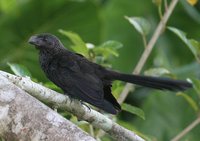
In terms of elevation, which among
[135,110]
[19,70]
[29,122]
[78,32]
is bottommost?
[78,32]

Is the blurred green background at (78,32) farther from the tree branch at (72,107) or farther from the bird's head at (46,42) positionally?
the tree branch at (72,107)

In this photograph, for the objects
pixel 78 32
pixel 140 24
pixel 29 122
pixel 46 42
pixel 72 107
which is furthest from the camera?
pixel 78 32

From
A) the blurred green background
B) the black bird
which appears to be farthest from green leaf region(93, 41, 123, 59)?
the blurred green background

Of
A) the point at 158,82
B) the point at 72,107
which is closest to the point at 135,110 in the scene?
the point at 158,82

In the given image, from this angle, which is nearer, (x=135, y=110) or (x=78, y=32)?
(x=135, y=110)

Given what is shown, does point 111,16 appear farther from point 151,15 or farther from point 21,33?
point 21,33

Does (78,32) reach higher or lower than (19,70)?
lower

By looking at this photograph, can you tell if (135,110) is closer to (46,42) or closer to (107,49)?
(107,49)
